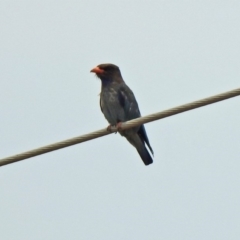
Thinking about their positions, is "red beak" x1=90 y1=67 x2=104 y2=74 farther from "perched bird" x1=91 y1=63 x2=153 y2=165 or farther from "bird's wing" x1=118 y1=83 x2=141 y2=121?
"bird's wing" x1=118 y1=83 x2=141 y2=121

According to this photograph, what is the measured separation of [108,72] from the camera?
12.0 meters

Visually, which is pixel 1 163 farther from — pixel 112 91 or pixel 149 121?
pixel 112 91

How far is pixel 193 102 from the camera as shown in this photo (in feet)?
27.1

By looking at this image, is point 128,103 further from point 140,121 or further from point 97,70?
point 140,121

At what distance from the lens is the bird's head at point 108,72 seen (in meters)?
11.9

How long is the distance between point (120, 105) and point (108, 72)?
2.05 ft

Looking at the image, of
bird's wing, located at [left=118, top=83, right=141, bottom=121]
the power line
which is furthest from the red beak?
the power line

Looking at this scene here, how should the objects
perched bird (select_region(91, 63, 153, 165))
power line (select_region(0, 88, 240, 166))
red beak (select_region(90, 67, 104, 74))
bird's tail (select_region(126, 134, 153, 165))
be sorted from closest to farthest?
1. power line (select_region(0, 88, 240, 166))
2. perched bird (select_region(91, 63, 153, 165))
3. bird's tail (select_region(126, 134, 153, 165))
4. red beak (select_region(90, 67, 104, 74))

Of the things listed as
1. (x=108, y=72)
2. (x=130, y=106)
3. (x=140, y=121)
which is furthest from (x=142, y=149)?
(x=140, y=121)

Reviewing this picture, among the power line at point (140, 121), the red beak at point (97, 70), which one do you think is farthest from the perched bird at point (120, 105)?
the power line at point (140, 121)

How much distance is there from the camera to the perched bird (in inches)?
453

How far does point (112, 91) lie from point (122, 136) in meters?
0.57

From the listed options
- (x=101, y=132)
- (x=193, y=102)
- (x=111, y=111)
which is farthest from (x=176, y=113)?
(x=111, y=111)

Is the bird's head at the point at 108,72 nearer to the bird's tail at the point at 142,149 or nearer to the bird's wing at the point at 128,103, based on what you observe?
the bird's wing at the point at 128,103
